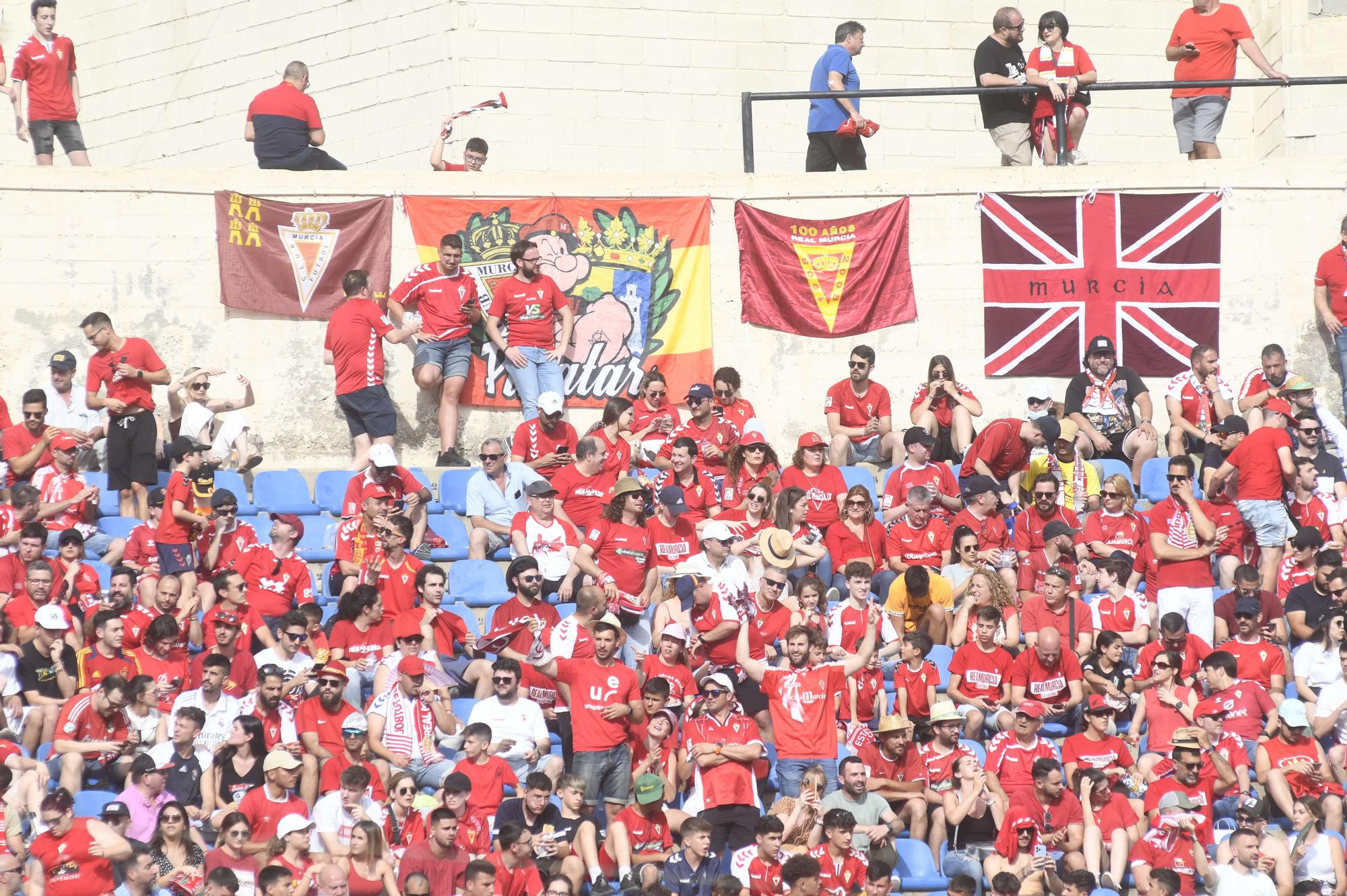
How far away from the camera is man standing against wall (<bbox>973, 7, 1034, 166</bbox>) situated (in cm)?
1777

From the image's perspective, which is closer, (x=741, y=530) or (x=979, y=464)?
(x=741, y=530)

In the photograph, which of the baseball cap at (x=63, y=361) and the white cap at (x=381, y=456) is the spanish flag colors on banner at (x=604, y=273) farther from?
the baseball cap at (x=63, y=361)

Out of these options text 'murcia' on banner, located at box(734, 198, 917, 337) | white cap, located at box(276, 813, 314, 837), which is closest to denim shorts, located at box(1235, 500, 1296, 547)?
text 'murcia' on banner, located at box(734, 198, 917, 337)

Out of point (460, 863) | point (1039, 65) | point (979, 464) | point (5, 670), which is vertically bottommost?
point (460, 863)

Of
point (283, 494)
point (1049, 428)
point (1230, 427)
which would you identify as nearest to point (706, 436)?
point (1049, 428)

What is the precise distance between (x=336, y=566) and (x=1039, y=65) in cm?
792

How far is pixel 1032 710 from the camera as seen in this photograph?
43.0 ft

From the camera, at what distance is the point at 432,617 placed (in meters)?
13.5

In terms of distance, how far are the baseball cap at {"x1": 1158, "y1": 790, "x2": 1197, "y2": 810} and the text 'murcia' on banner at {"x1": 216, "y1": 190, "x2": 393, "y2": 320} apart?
26.1 ft

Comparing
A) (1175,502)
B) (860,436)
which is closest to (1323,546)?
(1175,502)

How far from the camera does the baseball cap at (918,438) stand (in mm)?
15380

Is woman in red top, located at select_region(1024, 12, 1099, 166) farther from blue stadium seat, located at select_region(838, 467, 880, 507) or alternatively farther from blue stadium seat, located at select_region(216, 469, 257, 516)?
A: blue stadium seat, located at select_region(216, 469, 257, 516)

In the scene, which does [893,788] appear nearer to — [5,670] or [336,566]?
[336,566]

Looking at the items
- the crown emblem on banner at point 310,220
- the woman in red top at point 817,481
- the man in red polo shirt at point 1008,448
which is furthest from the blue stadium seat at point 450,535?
the man in red polo shirt at point 1008,448
